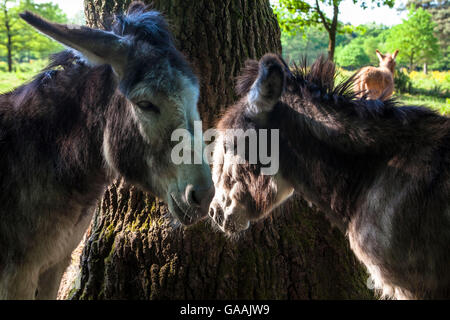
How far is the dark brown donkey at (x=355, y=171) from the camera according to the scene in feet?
7.54

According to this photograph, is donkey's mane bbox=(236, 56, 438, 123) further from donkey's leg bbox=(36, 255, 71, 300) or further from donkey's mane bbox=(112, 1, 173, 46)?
donkey's leg bbox=(36, 255, 71, 300)

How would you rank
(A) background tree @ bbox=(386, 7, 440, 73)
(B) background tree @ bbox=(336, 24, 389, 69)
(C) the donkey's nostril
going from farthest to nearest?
1. (B) background tree @ bbox=(336, 24, 389, 69)
2. (A) background tree @ bbox=(386, 7, 440, 73)
3. (C) the donkey's nostril

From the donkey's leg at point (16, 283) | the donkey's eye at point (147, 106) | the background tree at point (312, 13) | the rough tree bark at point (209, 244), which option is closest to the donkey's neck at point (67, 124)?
the donkey's eye at point (147, 106)

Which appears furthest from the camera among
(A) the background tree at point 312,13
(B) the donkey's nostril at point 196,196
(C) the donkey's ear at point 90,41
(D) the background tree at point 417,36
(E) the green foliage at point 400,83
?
(D) the background tree at point 417,36

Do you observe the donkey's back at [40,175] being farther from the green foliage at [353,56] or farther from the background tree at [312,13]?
the green foliage at [353,56]

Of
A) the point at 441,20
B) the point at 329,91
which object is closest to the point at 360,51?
the point at 441,20

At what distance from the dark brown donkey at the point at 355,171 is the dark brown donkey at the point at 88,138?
0.79 metres

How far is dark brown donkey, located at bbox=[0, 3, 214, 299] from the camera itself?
211 cm

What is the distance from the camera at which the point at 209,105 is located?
132 inches

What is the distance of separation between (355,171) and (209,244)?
1.48 metres

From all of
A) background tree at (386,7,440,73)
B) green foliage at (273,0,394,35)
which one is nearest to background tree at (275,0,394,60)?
green foliage at (273,0,394,35)

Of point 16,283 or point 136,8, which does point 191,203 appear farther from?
point 136,8
